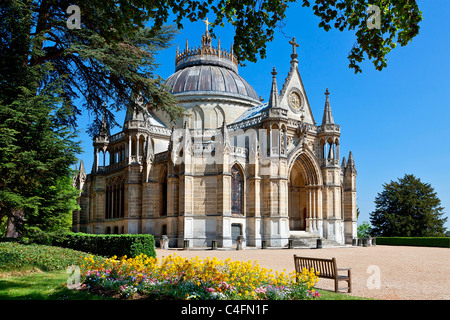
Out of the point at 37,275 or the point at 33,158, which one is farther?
the point at 33,158

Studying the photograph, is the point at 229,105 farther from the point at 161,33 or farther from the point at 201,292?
the point at 201,292

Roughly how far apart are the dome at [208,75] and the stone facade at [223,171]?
0.13 meters

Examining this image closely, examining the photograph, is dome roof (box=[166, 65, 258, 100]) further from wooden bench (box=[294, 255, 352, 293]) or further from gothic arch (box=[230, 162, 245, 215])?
wooden bench (box=[294, 255, 352, 293])

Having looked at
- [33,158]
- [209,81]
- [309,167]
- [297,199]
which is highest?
[209,81]

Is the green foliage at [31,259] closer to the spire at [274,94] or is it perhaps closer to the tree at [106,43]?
the tree at [106,43]

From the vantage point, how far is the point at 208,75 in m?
44.7

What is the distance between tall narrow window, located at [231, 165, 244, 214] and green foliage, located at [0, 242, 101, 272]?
63.9 feet

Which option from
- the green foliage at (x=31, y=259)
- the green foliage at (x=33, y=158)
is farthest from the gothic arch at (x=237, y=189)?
the green foliage at (x=31, y=259)

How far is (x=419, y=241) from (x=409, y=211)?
8859 millimetres

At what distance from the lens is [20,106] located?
49.6 feet

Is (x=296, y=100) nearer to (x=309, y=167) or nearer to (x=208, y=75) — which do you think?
(x=309, y=167)

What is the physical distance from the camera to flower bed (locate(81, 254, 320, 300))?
8.12m

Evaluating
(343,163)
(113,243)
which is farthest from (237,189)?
(113,243)
